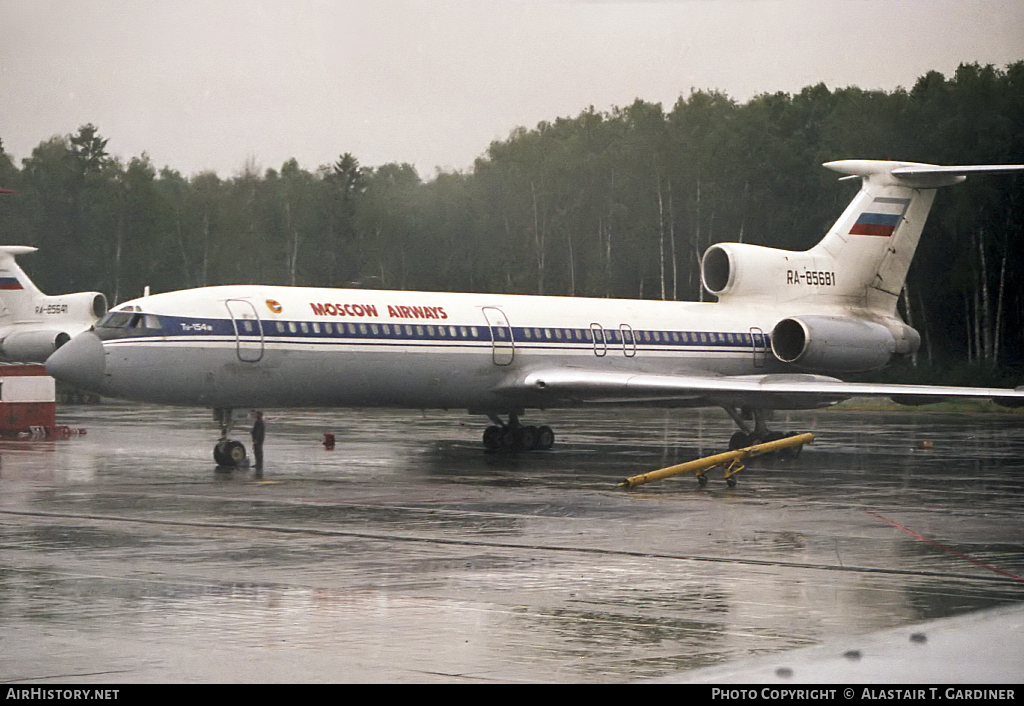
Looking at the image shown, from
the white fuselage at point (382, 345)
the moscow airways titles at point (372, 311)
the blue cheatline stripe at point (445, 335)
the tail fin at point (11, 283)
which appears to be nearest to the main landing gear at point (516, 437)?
the white fuselage at point (382, 345)

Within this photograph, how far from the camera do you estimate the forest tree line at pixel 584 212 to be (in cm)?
4403

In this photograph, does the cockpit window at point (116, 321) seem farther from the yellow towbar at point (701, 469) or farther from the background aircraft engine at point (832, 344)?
the background aircraft engine at point (832, 344)

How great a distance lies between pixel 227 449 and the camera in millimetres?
20781

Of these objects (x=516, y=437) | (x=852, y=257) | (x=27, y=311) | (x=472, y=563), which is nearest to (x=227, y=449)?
(x=516, y=437)

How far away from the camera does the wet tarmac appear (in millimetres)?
7766

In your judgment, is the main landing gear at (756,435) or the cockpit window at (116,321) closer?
the cockpit window at (116,321)

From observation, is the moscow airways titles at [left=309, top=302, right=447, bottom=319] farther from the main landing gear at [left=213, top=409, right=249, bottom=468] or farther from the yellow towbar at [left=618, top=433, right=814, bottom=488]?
the yellow towbar at [left=618, top=433, right=814, bottom=488]

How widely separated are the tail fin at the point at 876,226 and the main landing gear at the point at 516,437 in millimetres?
7116

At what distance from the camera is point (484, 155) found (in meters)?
68.7

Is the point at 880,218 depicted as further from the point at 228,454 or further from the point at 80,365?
the point at 80,365

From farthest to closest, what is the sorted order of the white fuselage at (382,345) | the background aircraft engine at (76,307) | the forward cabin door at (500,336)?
the background aircraft engine at (76,307), the forward cabin door at (500,336), the white fuselage at (382,345)

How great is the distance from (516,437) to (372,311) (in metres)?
4.43
